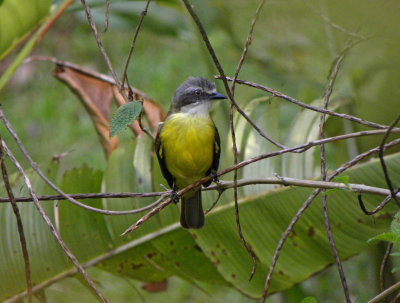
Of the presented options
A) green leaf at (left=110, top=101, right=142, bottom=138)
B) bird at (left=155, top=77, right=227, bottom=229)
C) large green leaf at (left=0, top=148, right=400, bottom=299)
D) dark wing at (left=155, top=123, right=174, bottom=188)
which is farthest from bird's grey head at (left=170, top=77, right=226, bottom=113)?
green leaf at (left=110, top=101, right=142, bottom=138)

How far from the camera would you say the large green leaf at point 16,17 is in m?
4.09

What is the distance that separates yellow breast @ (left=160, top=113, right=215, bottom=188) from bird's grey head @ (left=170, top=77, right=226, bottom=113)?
8cm

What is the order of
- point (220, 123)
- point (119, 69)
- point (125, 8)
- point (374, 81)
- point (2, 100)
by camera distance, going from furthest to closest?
point (119, 69), point (2, 100), point (125, 8), point (374, 81), point (220, 123)

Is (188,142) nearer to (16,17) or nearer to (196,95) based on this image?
(196,95)

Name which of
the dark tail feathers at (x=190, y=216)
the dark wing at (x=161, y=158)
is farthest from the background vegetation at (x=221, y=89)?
the dark tail feathers at (x=190, y=216)

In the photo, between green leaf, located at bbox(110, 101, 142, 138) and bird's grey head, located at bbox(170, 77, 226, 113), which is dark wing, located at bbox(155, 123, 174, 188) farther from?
green leaf, located at bbox(110, 101, 142, 138)

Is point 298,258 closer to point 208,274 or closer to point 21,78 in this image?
point 208,274

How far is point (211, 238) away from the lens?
3.77m

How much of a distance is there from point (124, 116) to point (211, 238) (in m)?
1.76

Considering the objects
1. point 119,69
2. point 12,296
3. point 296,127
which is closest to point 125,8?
point 119,69

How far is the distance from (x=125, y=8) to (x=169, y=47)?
2472 millimetres

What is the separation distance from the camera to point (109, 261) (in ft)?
12.9

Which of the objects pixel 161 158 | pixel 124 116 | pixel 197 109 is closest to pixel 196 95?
pixel 197 109

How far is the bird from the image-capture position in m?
3.56
